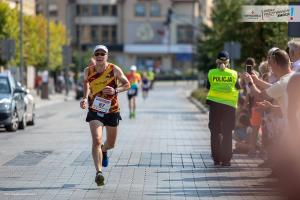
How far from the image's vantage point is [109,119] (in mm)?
12836

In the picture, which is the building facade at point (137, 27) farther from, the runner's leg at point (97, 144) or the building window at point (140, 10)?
the runner's leg at point (97, 144)

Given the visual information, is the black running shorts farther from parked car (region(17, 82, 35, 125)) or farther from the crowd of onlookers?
parked car (region(17, 82, 35, 125))

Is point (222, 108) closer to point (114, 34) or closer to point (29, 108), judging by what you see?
point (29, 108)

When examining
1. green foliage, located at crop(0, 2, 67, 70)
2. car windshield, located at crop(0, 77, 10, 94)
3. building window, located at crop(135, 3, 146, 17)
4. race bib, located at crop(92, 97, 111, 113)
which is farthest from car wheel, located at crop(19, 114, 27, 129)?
building window, located at crop(135, 3, 146, 17)

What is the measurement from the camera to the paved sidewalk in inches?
468

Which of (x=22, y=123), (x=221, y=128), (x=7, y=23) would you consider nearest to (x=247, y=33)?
(x=22, y=123)

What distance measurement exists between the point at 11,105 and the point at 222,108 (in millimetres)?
10057

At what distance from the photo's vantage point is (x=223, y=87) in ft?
51.0

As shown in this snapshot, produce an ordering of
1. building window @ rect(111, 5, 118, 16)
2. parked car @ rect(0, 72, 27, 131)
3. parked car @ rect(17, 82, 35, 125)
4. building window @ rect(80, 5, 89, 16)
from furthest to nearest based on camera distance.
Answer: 1. building window @ rect(80, 5, 89, 16)
2. building window @ rect(111, 5, 118, 16)
3. parked car @ rect(17, 82, 35, 125)
4. parked car @ rect(0, 72, 27, 131)

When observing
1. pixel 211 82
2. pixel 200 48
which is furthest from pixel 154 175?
pixel 200 48

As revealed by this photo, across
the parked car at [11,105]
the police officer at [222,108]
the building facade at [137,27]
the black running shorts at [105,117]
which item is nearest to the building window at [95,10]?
the building facade at [137,27]

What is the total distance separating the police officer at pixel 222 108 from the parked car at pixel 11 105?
9.52m

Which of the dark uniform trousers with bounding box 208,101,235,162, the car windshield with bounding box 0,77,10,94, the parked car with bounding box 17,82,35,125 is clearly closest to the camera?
the dark uniform trousers with bounding box 208,101,235,162

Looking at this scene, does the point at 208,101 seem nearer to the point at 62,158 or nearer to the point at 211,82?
the point at 211,82
